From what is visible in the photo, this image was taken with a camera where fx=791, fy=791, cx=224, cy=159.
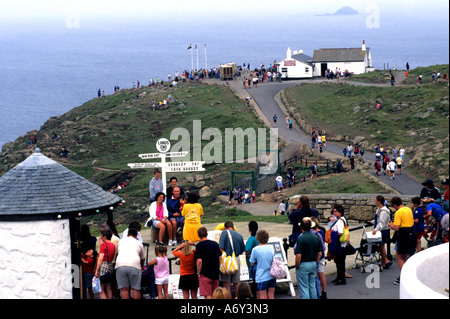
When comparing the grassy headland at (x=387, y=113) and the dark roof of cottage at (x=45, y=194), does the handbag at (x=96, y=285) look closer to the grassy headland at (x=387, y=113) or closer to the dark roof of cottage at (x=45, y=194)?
the dark roof of cottage at (x=45, y=194)

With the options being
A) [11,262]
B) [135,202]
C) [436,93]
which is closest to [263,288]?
[11,262]

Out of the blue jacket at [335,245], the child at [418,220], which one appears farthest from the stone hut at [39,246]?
the child at [418,220]

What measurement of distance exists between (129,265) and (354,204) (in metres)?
9.26

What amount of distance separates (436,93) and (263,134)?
1449 cm

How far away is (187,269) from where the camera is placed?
42.6 ft

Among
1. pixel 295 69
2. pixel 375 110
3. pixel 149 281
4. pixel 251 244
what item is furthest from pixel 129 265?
pixel 295 69

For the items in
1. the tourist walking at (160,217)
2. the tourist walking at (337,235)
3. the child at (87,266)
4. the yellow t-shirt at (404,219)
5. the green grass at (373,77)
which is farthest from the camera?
the green grass at (373,77)

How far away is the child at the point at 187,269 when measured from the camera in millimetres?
12875

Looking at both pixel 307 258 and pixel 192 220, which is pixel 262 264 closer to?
pixel 307 258

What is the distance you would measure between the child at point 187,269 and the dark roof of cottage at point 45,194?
5.95 ft

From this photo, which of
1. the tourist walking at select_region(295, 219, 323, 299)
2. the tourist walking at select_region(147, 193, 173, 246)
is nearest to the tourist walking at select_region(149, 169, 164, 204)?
the tourist walking at select_region(147, 193, 173, 246)

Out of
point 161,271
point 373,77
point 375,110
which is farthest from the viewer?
point 373,77
